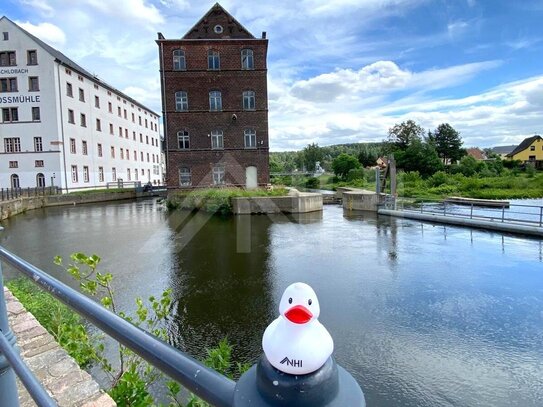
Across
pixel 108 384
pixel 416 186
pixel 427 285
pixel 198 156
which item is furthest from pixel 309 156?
pixel 108 384

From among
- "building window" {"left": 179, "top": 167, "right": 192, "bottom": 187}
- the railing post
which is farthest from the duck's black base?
"building window" {"left": 179, "top": 167, "right": 192, "bottom": 187}

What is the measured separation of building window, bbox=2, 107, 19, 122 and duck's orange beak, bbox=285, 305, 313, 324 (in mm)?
38570

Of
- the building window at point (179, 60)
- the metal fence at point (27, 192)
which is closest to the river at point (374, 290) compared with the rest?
the metal fence at point (27, 192)

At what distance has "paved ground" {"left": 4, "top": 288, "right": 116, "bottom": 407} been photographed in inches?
90.7

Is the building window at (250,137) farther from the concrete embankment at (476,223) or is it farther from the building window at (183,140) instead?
the concrete embankment at (476,223)

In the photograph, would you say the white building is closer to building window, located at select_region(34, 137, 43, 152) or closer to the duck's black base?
building window, located at select_region(34, 137, 43, 152)

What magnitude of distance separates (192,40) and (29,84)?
15999 mm

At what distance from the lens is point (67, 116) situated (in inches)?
1292

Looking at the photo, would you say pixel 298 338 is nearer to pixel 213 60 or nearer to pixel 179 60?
pixel 213 60

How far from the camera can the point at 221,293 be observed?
8453mm

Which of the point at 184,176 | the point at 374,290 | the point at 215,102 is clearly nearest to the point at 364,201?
the point at 215,102

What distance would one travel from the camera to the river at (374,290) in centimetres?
505

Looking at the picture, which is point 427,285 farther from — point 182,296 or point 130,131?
point 130,131

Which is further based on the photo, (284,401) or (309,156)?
(309,156)
